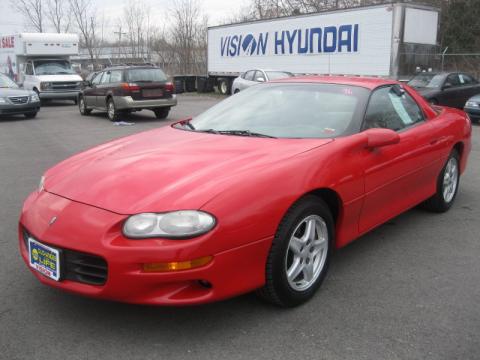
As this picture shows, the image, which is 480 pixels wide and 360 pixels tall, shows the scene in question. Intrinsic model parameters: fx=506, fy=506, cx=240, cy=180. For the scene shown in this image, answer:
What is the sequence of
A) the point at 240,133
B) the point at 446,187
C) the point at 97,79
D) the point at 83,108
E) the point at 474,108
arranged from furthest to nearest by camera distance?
the point at 83,108 → the point at 97,79 → the point at 474,108 → the point at 446,187 → the point at 240,133

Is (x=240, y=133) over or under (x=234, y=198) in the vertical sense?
over

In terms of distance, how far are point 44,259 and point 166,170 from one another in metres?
0.85

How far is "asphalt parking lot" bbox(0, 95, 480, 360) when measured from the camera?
8.70 feet

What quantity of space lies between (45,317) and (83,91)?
1453cm

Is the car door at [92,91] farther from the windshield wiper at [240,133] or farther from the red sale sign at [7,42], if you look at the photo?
the windshield wiper at [240,133]

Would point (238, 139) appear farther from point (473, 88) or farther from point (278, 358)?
point (473, 88)

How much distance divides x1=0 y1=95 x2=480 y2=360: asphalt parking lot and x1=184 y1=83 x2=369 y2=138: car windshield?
41.5 inches

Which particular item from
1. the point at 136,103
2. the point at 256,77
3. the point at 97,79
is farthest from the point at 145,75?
the point at 256,77

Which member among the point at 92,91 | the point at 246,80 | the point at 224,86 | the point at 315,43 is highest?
the point at 315,43

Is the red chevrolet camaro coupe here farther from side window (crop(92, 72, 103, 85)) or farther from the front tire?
side window (crop(92, 72, 103, 85))

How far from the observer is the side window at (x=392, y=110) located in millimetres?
3939

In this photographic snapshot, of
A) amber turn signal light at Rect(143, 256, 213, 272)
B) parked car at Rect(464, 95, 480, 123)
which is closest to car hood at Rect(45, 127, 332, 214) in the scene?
amber turn signal light at Rect(143, 256, 213, 272)

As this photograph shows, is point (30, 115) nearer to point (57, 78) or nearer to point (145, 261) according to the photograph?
point (57, 78)

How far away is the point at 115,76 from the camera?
1462cm
